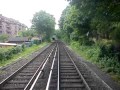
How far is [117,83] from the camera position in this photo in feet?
47.1

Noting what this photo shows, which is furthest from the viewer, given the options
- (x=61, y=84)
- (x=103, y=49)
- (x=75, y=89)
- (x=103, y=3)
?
(x=103, y=49)

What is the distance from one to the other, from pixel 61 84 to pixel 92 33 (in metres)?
27.8

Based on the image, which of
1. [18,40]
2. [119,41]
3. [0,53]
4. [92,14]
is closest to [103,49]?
[119,41]

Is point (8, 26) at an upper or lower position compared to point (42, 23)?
upper

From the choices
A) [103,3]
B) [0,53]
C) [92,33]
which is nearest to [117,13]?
[103,3]

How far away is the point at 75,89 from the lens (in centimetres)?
1245

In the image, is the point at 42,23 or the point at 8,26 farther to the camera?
the point at 8,26

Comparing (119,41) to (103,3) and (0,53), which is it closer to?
(103,3)

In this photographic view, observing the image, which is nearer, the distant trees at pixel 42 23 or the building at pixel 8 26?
the distant trees at pixel 42 23

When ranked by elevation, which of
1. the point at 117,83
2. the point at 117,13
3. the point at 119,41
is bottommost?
the point at 117,83

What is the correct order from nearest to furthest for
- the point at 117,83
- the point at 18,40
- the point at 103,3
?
the point at 117,83
the point at 103,3
the point at 18,40

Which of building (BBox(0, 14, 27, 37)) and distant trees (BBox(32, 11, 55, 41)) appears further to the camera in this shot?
building (BBox(0, 14, 27, 37))

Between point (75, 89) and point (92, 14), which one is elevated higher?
point (92, 14)

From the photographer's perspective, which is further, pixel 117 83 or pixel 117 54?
pixel 117 54
